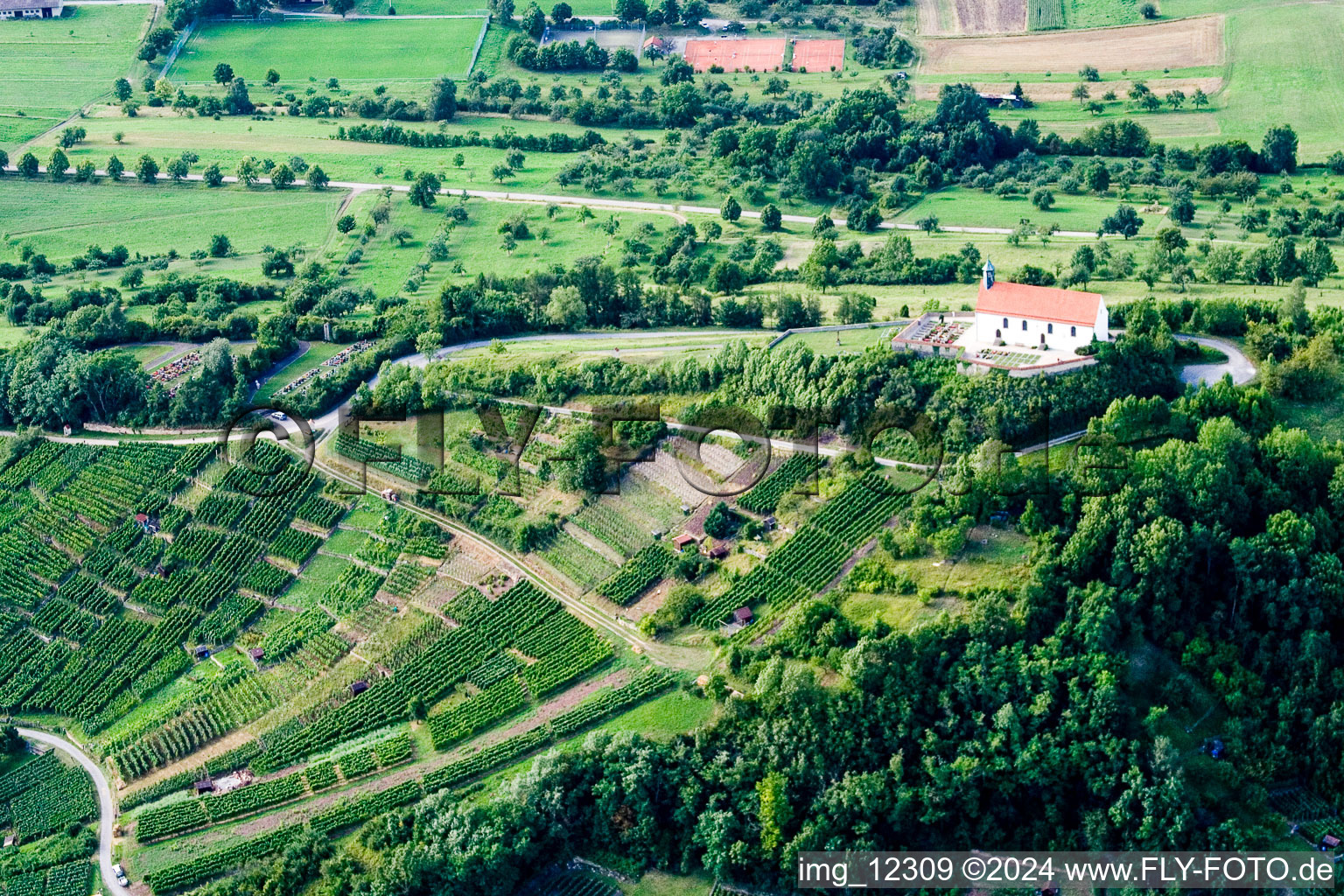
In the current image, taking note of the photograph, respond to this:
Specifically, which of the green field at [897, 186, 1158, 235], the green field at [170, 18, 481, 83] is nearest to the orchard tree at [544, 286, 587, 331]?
the green field at [897, 186, 1158, 235]

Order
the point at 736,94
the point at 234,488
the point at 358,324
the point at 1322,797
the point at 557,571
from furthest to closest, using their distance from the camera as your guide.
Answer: the point at 736,94, the point at 358,324, the point at 234,488, the point at 557,571, the point at 1322,797

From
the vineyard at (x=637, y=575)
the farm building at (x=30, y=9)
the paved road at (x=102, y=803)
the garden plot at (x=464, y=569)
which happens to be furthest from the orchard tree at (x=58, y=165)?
the vineyard at (x=637, y=575)

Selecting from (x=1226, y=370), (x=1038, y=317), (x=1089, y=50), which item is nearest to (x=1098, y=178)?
(x=1089, y=50)

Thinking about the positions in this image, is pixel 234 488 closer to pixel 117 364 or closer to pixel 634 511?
pixel 117 364

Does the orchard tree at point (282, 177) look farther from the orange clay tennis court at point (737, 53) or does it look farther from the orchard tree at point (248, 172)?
the orange clay tennis court at point (737, 53)

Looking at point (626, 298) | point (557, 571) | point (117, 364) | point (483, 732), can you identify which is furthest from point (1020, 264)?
point (117, 364)

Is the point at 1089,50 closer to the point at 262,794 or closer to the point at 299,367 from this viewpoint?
the point at 299,367
